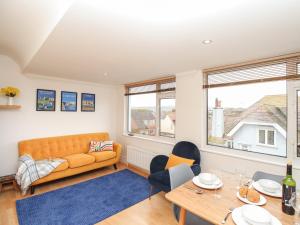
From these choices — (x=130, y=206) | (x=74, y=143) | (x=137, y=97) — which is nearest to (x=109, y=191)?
(x=130, y=206)

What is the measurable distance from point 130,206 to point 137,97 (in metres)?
2.68

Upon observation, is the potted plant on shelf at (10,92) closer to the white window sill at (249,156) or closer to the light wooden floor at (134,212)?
the light wooden floor at (134,212)

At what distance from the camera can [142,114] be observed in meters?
4.37

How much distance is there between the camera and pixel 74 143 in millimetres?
3857

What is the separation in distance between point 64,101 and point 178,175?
129 inches

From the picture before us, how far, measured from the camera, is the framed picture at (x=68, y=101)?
12.8 feet

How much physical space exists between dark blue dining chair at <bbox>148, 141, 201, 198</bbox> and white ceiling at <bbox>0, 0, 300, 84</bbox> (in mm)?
1447

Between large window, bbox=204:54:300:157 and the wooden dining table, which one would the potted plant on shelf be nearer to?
the wooden dining table

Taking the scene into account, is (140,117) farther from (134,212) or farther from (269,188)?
(269,188)

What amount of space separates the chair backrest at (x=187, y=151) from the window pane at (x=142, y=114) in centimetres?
107

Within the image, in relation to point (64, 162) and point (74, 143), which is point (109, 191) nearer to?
point (64, 162)

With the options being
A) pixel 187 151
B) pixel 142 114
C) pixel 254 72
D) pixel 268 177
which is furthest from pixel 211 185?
pixel 142 114

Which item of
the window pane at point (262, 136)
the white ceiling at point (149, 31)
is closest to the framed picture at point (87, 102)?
the white ceiling at point (149, 31)

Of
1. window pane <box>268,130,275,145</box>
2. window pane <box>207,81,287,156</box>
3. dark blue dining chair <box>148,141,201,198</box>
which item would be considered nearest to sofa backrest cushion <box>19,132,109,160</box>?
dark blue dining chair <box>148,141,201,198</box>
